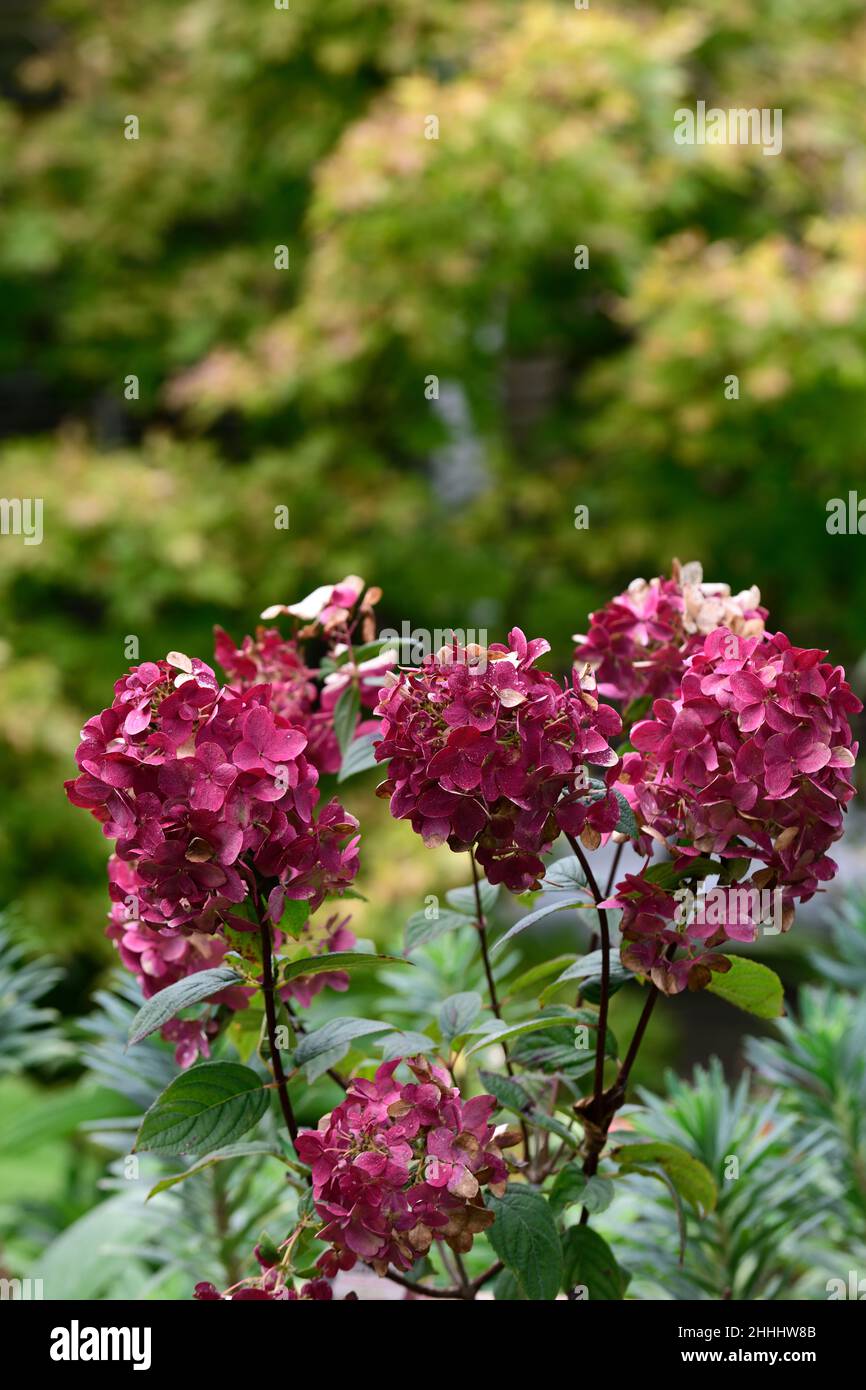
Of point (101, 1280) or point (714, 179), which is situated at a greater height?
point (714, 179)

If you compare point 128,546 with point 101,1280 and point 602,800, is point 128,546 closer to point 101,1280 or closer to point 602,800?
point 101,1280

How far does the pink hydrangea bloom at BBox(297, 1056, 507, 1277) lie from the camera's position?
54 cm

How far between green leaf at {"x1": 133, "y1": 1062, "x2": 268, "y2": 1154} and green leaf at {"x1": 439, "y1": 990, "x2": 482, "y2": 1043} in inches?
3.8

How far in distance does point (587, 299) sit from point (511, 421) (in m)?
0.37

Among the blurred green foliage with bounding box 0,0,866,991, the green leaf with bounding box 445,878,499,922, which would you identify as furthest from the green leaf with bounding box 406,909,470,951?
the blurred green foliage with bounding box 0,0,866,991

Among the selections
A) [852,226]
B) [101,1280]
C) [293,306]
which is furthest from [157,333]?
[101,1280]

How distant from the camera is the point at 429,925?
2.32 feet

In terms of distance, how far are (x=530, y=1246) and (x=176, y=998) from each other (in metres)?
0.19

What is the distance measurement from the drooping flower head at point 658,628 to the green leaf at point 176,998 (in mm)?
253

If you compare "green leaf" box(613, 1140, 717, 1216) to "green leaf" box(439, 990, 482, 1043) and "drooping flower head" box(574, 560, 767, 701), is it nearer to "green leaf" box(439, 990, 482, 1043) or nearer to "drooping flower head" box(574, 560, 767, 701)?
"green leaf" box(439, 990, 482, 1043)

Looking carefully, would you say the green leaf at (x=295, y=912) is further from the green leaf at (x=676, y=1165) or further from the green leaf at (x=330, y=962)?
the green leaf at (x=676, y=1165)

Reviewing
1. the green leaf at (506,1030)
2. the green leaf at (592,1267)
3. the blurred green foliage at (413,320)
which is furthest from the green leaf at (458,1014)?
the blurred green foliage at (413,320)

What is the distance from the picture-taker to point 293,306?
3.11 m

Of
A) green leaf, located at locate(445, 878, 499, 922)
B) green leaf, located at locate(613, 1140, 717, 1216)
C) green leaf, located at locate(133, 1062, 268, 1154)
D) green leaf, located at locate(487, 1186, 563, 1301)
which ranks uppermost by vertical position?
green leaf, located at locate(445, 878, 499, 922)
